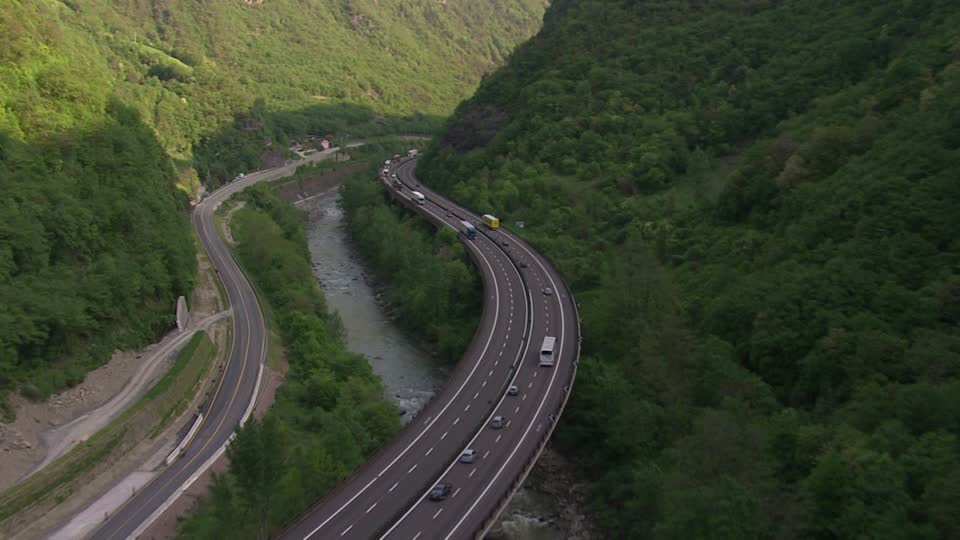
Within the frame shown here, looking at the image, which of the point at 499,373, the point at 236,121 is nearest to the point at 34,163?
the point at 499,373

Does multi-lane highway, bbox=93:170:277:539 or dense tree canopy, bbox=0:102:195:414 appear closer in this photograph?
multi-lane highway, bbox=93:170:277:539

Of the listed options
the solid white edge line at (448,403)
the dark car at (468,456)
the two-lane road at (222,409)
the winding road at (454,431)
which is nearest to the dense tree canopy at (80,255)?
the two-lane road at (222,409)

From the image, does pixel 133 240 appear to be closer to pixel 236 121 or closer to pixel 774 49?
pixel 774 49

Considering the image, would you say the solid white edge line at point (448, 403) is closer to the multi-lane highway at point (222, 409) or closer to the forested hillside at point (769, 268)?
the forested hillside at point (769, 268)

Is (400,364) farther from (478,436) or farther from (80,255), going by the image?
(80,255)

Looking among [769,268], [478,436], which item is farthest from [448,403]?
[769,268]

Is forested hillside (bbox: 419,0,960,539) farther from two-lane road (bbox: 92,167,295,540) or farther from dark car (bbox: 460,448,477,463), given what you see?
two-lane road (bbox: 92,167,295,540)

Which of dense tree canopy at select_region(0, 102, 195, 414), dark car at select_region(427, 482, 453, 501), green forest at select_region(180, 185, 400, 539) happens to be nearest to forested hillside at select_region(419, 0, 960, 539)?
dark car at select_region(427, 482, 453, 501)
